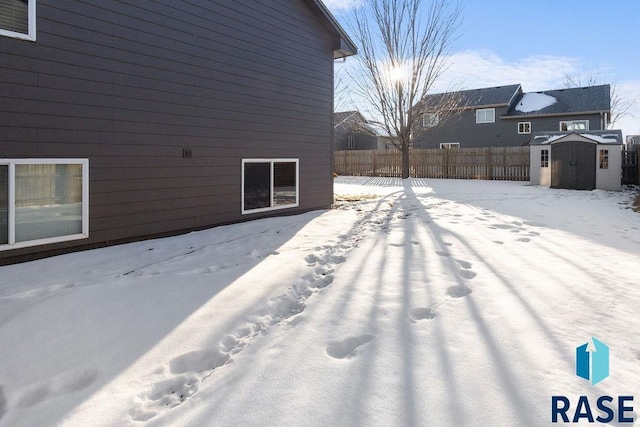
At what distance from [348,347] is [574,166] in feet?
53.0

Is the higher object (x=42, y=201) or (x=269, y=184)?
(x=269, y=184)

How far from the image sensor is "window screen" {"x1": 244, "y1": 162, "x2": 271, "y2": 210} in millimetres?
7984

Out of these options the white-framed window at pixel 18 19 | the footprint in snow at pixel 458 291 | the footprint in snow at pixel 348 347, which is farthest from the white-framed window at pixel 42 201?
the footprint in snow at pixel 458 291

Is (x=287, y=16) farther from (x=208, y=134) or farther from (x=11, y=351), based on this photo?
(x=11, y=351)

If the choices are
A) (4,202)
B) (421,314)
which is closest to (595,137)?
(421,314)

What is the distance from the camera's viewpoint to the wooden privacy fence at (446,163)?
2006 centimetres

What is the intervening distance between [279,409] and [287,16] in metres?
8.37

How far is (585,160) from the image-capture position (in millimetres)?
15352

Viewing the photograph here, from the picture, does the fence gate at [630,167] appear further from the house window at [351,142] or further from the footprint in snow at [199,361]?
the house window at [351,142]

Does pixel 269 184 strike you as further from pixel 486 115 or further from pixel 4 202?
pixel 486 115

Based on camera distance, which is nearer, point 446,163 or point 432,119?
point 446,163

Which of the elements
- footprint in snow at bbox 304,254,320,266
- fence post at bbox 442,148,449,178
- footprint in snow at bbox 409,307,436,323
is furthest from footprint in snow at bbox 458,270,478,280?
fence post at bbox 442,148,449,178

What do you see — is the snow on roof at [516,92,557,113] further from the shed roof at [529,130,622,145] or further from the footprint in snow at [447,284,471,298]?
the footprint in snow at [447,284,471,298]

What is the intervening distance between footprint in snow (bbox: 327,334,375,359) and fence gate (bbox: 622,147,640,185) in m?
18.0
